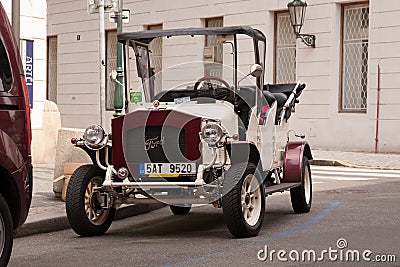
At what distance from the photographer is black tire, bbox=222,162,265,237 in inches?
332

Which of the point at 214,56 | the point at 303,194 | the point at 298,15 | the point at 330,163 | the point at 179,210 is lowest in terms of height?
the point at 330,163

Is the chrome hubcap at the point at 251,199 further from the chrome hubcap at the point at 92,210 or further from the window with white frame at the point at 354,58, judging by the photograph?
the window with white frame at the point at 354,58

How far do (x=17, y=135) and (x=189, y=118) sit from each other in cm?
244

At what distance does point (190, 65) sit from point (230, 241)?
250 cm

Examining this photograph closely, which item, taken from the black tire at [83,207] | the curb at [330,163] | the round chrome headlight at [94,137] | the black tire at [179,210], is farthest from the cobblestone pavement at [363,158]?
the round chrome headlight at [94,137]

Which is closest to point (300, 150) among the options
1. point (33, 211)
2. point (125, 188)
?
point (125, 188)

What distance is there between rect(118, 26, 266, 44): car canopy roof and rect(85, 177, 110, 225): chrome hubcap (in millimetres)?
1900

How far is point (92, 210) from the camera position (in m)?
9.09

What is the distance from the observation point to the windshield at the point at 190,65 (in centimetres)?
966

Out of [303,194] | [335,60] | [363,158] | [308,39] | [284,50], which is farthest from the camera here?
[284,50]

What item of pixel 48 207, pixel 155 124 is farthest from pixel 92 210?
pixel 48 207

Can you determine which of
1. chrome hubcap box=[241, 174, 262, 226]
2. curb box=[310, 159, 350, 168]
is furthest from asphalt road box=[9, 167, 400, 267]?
curb box=[310, 159, 350, 168]

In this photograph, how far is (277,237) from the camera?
28.6 feet

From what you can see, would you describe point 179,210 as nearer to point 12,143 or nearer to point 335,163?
point 12,143
